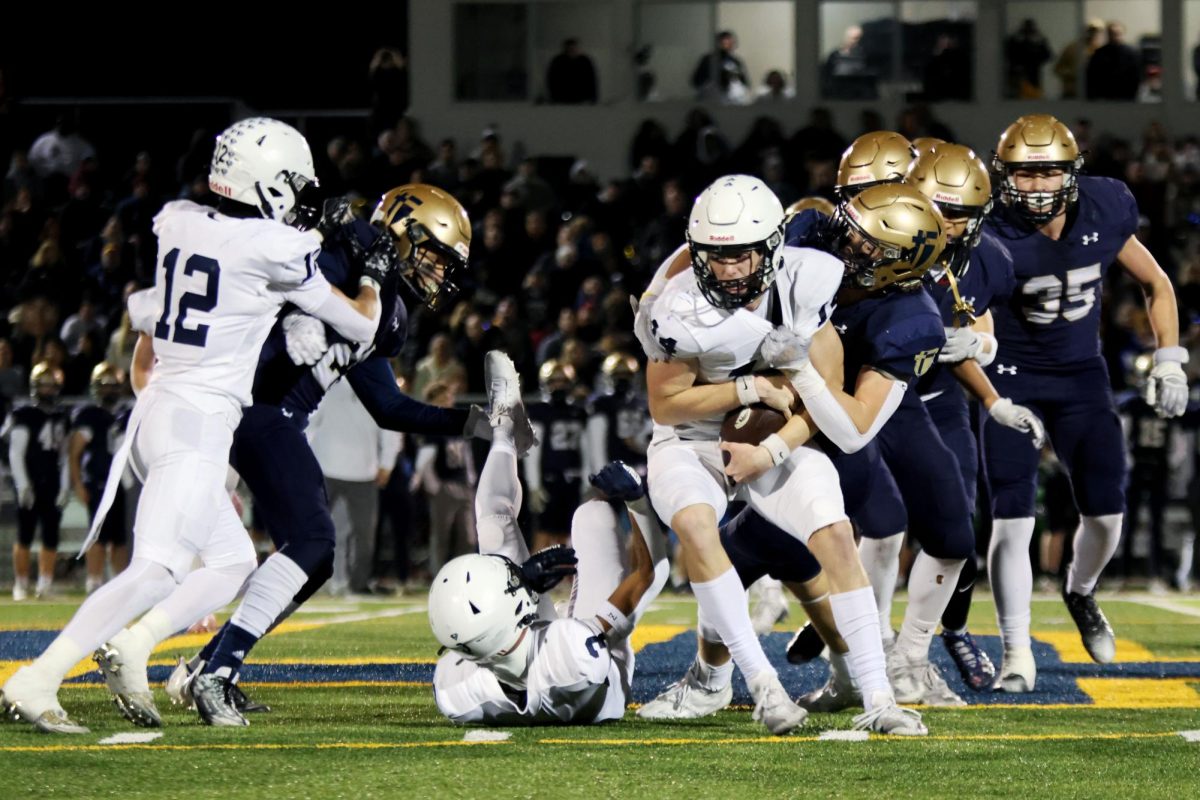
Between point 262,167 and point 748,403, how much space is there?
4.96 ft

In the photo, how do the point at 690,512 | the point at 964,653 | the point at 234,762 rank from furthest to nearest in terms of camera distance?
1. the point at 964,653
2. the point at 690,512
3. the point at 234,762

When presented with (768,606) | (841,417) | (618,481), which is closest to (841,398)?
(841,417)

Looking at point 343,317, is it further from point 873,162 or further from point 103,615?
point 873,162

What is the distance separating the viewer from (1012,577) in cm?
642

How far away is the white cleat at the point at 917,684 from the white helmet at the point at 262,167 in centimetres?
232

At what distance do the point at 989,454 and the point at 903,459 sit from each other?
753 mm

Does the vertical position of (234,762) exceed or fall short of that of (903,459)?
it falls short

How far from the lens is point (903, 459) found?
5.88 m

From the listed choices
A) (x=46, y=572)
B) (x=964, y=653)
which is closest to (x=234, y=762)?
(x=964, y=653)

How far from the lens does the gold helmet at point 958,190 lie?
6.00m

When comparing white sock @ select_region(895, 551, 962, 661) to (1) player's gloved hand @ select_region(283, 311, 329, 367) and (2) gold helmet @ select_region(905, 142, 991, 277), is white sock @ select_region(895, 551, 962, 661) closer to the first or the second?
(2) gold helmet @ select_region(905, 142, 991, 277)

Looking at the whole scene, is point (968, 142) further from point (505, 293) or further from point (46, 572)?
point (46, 572)

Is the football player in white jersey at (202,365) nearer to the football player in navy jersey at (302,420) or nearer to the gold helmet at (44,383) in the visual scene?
the football player in navy jersey at (302,420)

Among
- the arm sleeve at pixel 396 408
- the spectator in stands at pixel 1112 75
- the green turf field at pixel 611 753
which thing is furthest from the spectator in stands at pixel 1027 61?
the arm sleeve at pixel 396 408
